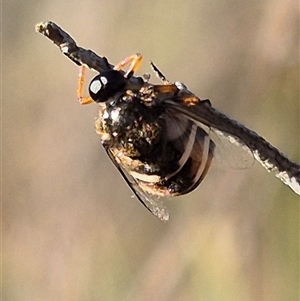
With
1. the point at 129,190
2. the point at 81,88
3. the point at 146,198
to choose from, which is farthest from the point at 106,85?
the point at 129,190

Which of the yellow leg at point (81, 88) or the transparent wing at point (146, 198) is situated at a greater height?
the yellow leg at point (81, 88)

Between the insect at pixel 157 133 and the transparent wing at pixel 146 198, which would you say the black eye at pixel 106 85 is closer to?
the insect at pixel 157 133

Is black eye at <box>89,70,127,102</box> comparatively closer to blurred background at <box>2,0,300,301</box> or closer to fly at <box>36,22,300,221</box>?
fly at <box>36,22,300,221</box>

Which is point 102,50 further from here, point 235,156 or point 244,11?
point 235,156

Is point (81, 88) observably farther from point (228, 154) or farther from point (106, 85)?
point (228, 154)

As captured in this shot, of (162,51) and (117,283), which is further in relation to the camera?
(162,51)

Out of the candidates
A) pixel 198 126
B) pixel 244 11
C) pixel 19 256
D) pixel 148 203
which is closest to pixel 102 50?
pixel 244 11

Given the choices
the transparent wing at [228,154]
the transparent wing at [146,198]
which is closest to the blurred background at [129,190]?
the transparent wing at [146,198]
